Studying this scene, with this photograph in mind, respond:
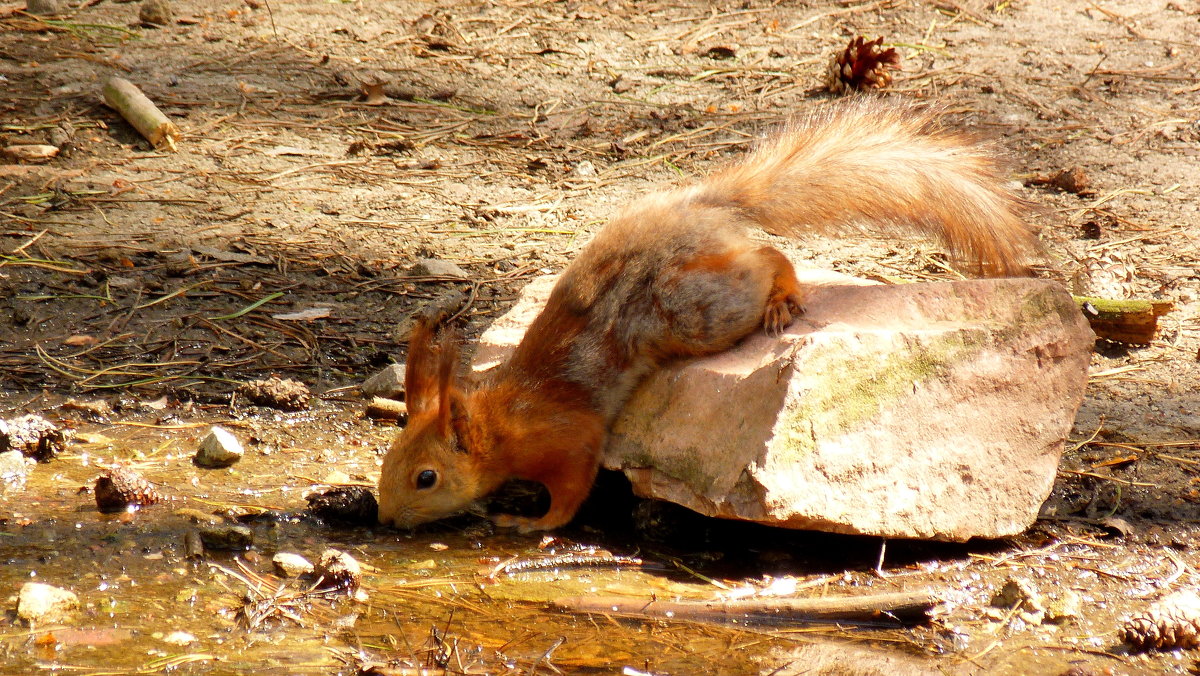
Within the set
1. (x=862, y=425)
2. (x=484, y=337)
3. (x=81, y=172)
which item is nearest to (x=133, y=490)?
(x=484, y=337)

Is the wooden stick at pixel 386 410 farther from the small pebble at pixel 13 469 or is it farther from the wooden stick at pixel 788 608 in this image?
the wooden stick at pixel 788 608

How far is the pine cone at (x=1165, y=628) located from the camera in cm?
255

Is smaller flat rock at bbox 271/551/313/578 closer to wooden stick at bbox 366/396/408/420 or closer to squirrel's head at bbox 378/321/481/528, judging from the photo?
squirrel's head at bbox 378/321/481/528

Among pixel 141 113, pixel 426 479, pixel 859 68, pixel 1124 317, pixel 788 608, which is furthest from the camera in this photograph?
pixel 859 68

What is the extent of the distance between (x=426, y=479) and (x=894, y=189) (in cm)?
160

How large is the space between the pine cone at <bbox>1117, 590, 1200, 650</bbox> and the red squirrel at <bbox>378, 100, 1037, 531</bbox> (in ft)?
3.73

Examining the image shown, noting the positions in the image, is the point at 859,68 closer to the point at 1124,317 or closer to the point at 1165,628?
the point at 1124,317

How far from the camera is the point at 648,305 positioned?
3346 millimetres

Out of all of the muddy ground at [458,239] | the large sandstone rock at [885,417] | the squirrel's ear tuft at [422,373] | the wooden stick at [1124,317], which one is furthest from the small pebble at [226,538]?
the wooden stick at [1124,317]

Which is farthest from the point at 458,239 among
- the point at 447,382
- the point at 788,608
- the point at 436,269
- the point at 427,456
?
the point at 788,608

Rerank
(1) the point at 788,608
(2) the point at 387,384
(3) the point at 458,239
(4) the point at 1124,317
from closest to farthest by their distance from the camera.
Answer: (1) the point at 788,608
(2) the point at 387,384
(4) the point at 1124,317
(3) the point at 458,239

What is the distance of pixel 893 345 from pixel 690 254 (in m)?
0.68

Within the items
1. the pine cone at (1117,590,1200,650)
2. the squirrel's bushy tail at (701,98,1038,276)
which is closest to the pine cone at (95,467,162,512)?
the squirrel's bushy tail at (701,98,1038,276)

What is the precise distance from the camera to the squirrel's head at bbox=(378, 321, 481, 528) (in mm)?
3184
